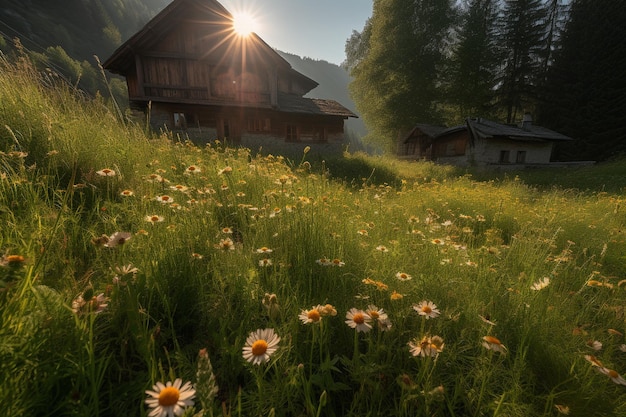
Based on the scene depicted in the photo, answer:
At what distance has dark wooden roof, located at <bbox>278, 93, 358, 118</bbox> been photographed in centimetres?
1714

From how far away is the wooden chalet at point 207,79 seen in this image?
14.3m

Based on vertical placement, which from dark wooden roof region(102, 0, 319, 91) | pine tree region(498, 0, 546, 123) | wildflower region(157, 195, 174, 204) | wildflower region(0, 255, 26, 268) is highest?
pine tree region(498, 0, 546, 123)

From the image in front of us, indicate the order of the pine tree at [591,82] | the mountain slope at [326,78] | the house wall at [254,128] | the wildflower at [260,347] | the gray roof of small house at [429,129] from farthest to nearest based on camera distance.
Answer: the mountain slope at [326,78] → the gray roof of small house at [429,129] → the pine tree at [591,82] → the house wall at [254,128] → the wildflower at [260,347]

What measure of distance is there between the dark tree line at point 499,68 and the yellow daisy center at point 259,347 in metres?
29.4

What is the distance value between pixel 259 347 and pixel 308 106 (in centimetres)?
1897

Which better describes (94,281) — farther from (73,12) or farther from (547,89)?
(73,12)

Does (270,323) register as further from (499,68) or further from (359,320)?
(499,68)

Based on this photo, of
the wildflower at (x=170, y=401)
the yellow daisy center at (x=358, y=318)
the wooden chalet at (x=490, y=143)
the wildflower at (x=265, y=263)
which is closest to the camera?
the wildflower at (x=170, y=401)

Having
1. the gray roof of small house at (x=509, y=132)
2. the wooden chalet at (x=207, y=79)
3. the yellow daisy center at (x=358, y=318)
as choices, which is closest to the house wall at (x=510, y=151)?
the gray roof of small house at (x=509, y=132)

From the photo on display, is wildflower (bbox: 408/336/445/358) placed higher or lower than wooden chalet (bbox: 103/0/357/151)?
lower

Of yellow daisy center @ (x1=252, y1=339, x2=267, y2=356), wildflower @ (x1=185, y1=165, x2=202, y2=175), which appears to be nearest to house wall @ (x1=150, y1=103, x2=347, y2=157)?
wildflower @ (x1=185, y1=165, x2=202, y2=175)

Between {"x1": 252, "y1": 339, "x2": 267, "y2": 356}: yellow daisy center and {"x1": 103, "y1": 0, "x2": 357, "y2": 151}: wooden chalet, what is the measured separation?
1320 cm

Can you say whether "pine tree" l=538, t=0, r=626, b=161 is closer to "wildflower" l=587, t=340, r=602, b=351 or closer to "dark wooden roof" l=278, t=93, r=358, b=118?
"dark wooden roof" l=278, t=93, r=358, b=118

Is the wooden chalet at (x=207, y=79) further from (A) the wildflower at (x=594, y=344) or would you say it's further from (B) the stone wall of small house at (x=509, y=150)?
(A) the wildflower at (x=594, y=344)
